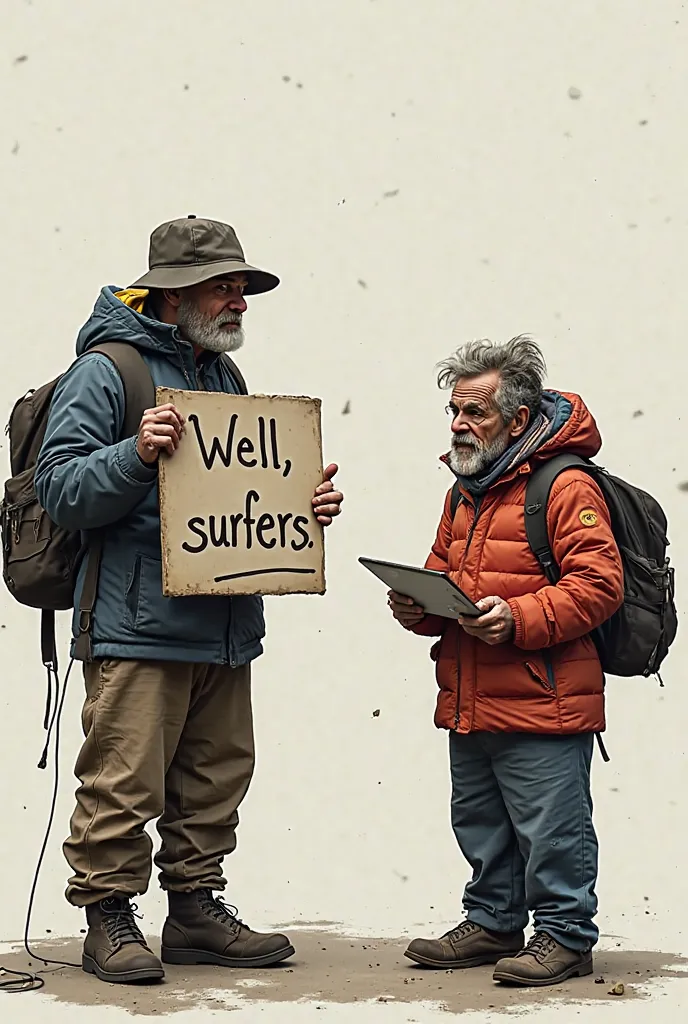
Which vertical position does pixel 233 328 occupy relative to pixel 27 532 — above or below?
above

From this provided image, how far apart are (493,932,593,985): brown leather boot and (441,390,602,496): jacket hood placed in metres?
1.40

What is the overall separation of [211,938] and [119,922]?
1.21ft

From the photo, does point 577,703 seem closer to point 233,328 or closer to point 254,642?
point 254,642

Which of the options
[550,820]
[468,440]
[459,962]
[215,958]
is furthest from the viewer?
[215,958]

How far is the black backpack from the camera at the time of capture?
19.6 feet

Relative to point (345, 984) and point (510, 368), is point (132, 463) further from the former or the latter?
point (345, 984)

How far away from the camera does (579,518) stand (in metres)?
5.92

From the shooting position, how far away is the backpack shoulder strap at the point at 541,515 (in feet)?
19.6

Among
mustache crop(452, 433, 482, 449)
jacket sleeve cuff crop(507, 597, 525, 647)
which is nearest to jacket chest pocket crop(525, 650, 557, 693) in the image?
jacket sleeve cuff crop(507, 597, 525, 647)

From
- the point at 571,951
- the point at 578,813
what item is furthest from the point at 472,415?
the point at 571,951

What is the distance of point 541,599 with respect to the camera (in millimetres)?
5859

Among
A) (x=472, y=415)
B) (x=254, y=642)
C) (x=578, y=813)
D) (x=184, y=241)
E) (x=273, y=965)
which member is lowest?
(x=273, y=965)

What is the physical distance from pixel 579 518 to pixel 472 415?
0.47m

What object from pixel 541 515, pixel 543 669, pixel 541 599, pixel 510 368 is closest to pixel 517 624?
pixel 541 599
